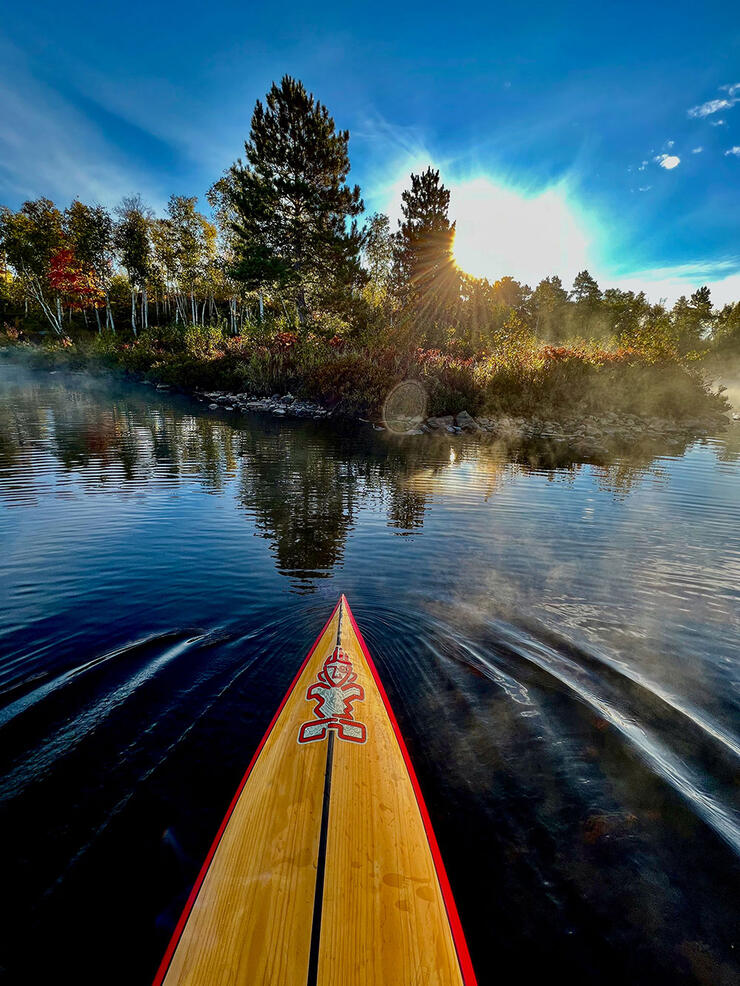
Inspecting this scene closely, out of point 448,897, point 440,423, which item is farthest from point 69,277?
point 448,897

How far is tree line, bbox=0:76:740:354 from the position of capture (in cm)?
3134

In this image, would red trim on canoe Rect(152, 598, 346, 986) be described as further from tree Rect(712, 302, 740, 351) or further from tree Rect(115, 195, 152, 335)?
tree Rect(712, 302, 740, 351)

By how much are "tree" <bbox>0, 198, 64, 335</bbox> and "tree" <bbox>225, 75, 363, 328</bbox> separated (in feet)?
89.7

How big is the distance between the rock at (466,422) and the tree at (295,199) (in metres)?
17.4

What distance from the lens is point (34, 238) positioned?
44281 millimetres

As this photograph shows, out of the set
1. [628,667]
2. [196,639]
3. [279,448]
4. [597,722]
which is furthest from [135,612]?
[279,448]

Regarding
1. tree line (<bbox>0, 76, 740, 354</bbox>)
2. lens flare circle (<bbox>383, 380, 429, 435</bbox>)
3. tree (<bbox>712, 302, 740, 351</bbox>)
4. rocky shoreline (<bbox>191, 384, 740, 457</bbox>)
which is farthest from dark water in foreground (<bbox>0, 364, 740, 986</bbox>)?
Answer: tree (<bbox>712, 302, 740, 351</bbox>)

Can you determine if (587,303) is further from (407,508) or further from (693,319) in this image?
(407,508)

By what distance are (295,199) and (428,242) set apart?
51.2 feet

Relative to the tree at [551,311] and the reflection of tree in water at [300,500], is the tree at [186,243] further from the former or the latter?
the tree at [551,311]

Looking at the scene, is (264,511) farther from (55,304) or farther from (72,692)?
(55,304)

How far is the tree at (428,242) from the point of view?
41219 mm

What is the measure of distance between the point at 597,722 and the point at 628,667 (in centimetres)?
108

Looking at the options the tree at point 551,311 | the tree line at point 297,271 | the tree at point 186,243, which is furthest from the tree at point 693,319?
the tree at point 186,243
